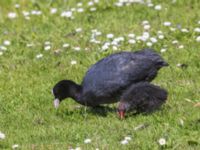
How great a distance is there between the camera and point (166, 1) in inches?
573

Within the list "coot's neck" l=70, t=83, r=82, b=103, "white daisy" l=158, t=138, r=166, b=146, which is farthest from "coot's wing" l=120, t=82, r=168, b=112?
"white daisy" l=158, t=138, r=166, b=146

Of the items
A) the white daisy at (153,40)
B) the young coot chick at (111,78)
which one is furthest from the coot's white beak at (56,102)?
the white daisy at (153,40)

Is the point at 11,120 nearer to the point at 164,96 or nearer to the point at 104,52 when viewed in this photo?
the point at 164,96

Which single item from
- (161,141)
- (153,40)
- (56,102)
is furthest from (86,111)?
(153,40)

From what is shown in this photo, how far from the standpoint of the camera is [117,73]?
31.2 feet

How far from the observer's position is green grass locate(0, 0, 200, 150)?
336 inches

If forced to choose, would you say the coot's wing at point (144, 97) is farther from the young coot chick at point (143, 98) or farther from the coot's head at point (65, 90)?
the coot's head at point (65, 90)

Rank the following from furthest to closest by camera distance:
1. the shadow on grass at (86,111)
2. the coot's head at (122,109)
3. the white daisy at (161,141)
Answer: the shadow on grass at (86,111)
the coot's head at (122,109)
the white daisy at (161,141)

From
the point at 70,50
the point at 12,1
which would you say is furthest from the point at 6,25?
the point at 70,50

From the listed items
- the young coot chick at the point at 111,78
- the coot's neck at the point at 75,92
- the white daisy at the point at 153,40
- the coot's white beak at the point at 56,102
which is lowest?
the white daisy at the point at 153,40

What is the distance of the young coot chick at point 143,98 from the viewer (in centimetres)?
942

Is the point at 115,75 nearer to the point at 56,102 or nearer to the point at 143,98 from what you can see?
the point at 143,98

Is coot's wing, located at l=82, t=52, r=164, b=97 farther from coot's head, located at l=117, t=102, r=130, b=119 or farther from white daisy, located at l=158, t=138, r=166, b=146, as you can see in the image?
white daisy, located at l=158, t=138, r=166, b=146

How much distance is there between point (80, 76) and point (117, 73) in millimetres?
1908
